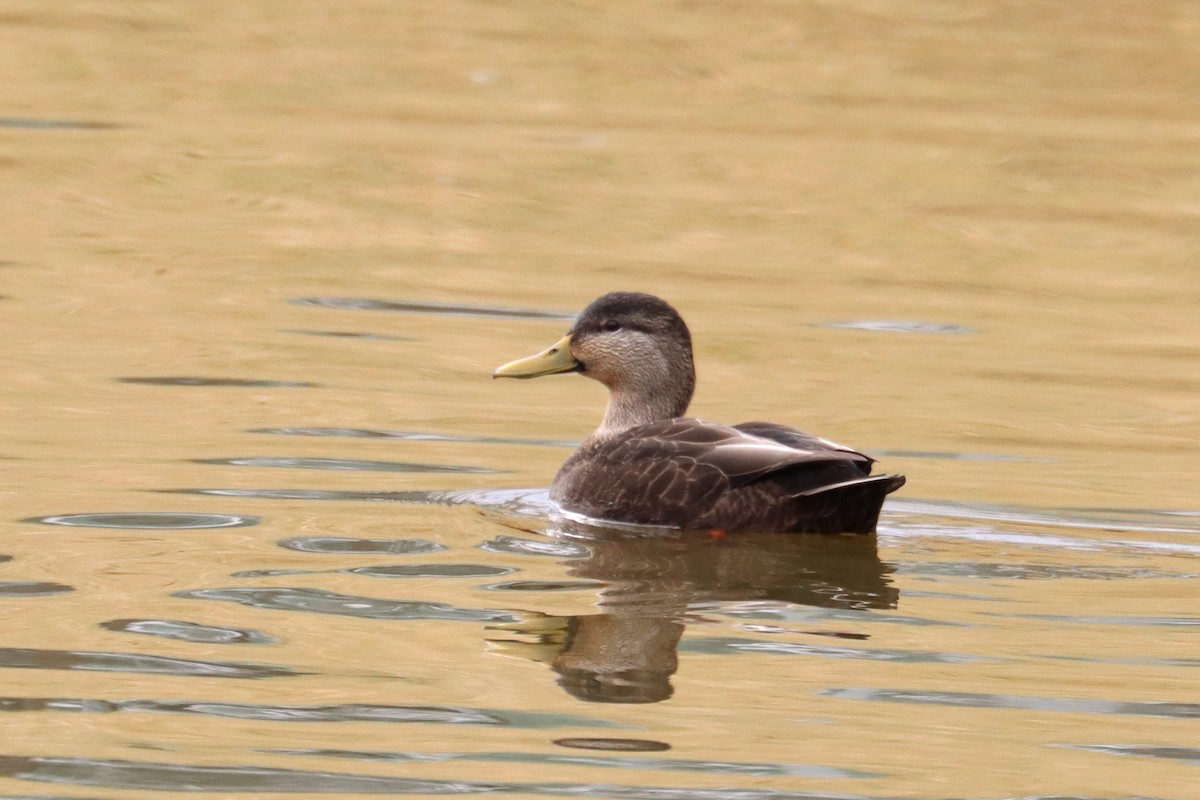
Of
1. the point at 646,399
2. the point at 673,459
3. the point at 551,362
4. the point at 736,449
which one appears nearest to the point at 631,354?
the point at 646,399

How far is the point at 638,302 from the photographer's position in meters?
9.37

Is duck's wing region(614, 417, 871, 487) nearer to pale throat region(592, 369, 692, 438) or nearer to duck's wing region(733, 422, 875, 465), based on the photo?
duck's wing region(733, 422, 875, 465)

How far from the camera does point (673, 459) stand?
27.8 feet

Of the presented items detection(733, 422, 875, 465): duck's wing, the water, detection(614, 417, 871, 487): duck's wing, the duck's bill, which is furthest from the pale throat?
detection(733, 422, 875, 465): duck's wing

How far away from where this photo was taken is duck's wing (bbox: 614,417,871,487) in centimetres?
805

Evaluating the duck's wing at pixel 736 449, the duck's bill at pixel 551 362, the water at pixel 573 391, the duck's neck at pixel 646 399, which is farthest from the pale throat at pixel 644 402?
the duck's wing at pixel 736 449

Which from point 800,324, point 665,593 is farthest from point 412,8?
point 665,593

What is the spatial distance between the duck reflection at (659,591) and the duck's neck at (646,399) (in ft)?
3.78

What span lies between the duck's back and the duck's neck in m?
0.63

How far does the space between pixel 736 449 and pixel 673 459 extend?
29 centimetres

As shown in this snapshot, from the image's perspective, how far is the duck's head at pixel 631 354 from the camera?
9.35 metres

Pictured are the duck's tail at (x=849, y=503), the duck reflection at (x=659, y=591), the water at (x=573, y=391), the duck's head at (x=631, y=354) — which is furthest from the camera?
the duck's head at (x=631, y=354)

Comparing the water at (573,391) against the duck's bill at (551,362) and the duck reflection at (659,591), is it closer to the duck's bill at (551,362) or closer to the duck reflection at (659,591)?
the duck reflection at (659,591)

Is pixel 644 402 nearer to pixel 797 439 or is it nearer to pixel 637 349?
pixel 637 349
